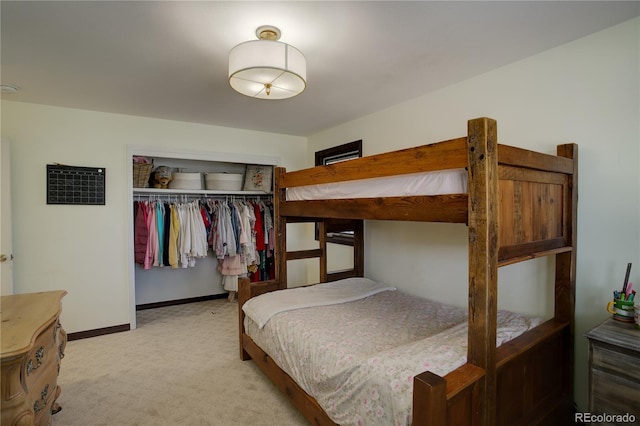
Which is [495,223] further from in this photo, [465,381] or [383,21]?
[383,21]

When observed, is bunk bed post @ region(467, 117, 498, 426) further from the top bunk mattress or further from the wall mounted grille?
the wall mounted grille

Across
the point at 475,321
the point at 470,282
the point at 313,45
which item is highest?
the point at 313,45

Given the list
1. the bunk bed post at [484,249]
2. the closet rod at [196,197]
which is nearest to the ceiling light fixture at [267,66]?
the bunk bed post at [484,249]

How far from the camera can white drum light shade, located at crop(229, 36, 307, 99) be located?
5.18 feet

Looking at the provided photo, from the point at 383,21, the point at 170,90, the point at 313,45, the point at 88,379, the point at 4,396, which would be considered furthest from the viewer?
the point at 170,90

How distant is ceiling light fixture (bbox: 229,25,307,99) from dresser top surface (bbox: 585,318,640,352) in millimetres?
1873

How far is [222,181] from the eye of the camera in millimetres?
4160

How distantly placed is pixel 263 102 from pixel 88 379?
8.89 feet

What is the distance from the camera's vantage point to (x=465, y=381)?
3.99 ft

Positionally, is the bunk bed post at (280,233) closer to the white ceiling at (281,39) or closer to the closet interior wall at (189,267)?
the white ceiling at (281,39)

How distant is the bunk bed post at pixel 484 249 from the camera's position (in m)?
1.23

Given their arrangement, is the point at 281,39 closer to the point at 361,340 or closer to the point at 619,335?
the point at 361,340

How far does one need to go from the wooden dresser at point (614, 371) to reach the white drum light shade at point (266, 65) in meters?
1.91

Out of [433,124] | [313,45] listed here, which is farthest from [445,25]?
[433,124]
